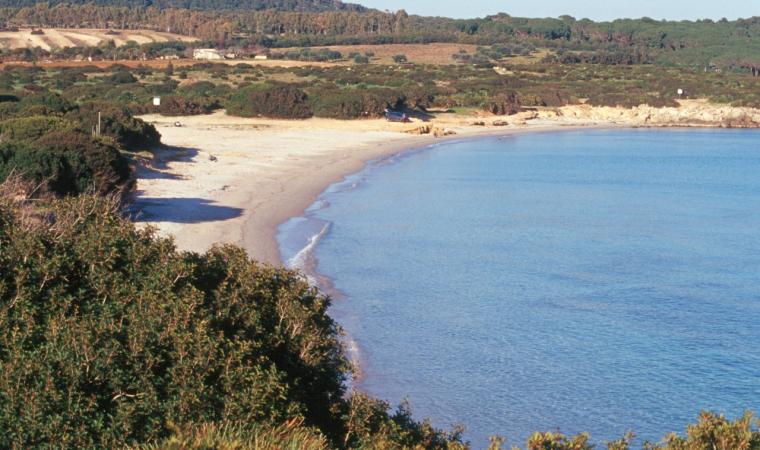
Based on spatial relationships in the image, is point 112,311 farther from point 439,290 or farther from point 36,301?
point 439,290

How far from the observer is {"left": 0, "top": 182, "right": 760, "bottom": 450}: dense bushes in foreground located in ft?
21.1

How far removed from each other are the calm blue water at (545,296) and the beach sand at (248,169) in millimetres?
1001

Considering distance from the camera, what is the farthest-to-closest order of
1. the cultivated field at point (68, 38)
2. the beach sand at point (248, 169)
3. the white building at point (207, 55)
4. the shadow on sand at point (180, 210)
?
the cultivated field at point (68, 38) → the white building at point (207, 55) → the shadow on sand at point (180, 210) → the beach sand at point (248, 169)

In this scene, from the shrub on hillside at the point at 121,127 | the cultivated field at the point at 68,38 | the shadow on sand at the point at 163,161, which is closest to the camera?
the shadow on sand at the point at 163,161

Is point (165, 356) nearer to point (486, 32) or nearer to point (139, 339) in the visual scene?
point (139, 339)

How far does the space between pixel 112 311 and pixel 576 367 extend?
9094 millimetres

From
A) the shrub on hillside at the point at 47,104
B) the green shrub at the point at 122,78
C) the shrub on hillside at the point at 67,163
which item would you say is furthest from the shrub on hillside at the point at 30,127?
the green shrub at the point at 122,78

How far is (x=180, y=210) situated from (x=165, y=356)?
17.2 m

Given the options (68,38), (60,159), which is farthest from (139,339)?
(68,38)

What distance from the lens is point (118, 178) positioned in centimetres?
2278

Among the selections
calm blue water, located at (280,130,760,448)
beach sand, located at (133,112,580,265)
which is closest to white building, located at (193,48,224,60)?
beach sand, located at (133,112,580,265)

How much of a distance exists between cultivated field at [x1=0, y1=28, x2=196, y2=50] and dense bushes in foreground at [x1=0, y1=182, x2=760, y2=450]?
303 feet

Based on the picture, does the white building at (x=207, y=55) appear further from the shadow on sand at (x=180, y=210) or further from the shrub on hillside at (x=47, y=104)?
the shadow on sand at (x=180, y=210)

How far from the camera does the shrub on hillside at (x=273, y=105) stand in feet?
177
